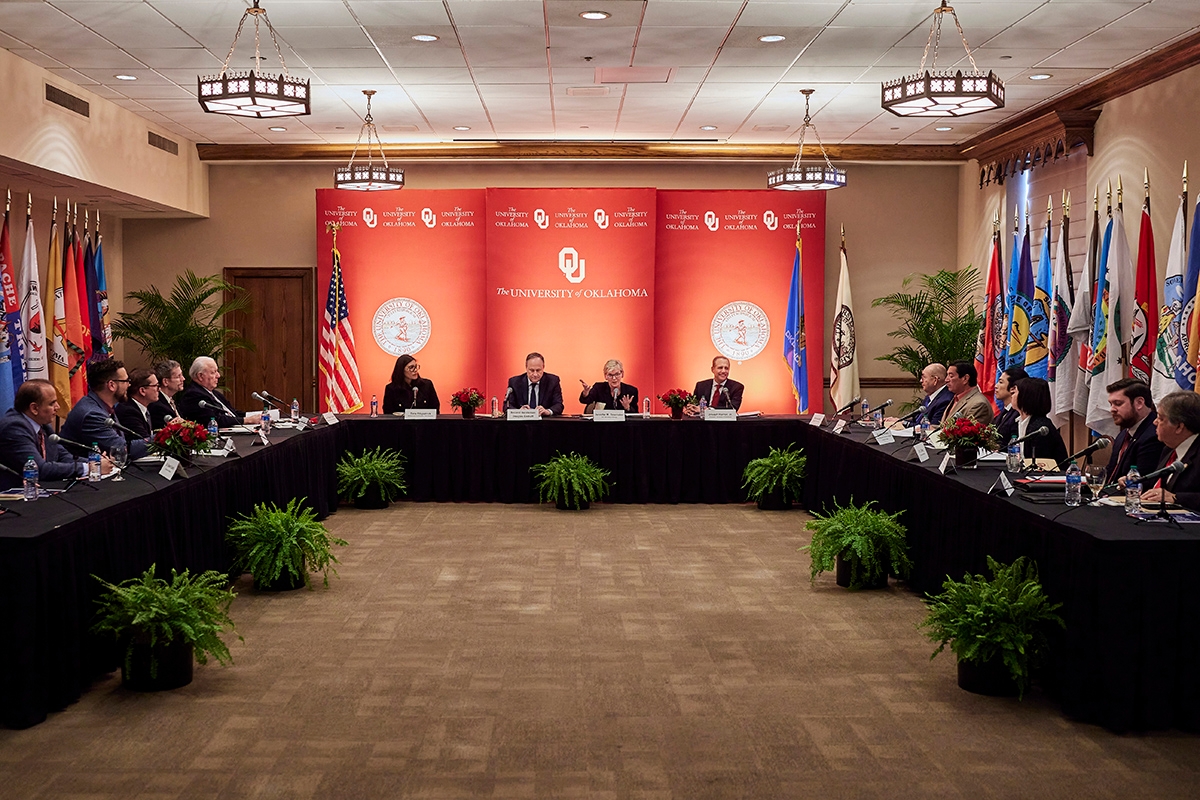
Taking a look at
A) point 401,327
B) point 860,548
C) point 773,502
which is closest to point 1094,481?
point 860,548

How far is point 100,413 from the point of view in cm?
585

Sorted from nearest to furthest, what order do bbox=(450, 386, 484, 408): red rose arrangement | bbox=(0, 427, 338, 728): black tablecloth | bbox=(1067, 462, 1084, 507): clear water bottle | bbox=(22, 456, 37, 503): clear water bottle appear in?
bbox=(0, 427, 338, 728): black tablecloth → bbox=(1067, 462, 1084, 507): clear water bottle → bbox=(22, 456, 37, 503): clear water bottle → bbox=(450, 386, 484, 408): red rose arrangement

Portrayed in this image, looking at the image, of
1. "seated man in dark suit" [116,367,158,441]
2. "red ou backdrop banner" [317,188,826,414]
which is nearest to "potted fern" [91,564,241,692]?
"seated man in dark suit" [116,367,158,441]

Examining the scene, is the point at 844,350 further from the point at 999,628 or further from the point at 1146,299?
A: the point at 999,628

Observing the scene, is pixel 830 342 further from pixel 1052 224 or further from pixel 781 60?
pixel 781 60

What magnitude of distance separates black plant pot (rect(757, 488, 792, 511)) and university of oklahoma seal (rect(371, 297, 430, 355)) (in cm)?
445

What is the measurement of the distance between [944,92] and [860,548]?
238 cm

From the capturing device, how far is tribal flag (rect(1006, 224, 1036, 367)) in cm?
927

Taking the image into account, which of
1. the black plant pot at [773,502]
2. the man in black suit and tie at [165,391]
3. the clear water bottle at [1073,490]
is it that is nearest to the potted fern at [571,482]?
the black plant pot at [773,502]

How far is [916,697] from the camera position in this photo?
13.8 feet

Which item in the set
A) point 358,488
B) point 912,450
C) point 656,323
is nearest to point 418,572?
point 358,488

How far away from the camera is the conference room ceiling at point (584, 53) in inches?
252

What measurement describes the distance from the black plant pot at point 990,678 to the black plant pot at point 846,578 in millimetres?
1790

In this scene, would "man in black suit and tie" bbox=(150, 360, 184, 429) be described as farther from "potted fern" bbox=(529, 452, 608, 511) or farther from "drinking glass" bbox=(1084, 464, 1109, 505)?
"drinking glass" bbox=(1084, 464, 1109, 505)
